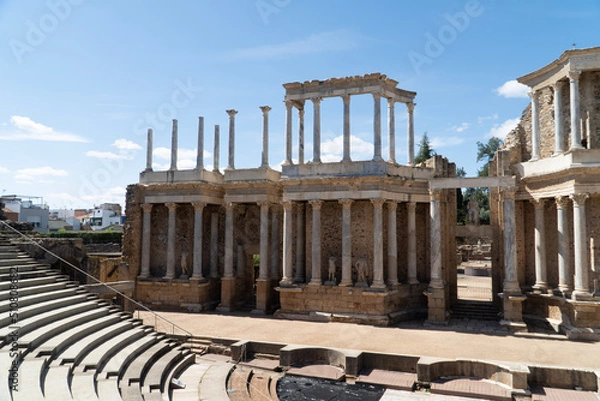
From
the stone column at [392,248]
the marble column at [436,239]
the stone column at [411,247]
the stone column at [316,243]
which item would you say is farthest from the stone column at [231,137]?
the marble column at [436,239]

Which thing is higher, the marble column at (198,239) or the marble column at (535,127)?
the marble column at (535,127)

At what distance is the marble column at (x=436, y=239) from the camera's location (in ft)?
67.9

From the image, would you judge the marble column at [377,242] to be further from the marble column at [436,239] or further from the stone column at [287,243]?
the stone column at [287,243]

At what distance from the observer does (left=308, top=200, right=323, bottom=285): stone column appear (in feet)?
72.5

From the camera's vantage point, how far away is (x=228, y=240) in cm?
2459

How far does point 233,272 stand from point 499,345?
1450 cm

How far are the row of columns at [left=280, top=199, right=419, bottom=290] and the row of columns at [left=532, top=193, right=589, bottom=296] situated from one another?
557cm

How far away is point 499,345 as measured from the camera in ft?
53.9

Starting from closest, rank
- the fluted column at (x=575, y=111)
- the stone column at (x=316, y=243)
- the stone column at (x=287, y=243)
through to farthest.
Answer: the fluted column at (x=575, y=111), the stone column at (x=316, y=243), the stone column at (x=287, y=243)

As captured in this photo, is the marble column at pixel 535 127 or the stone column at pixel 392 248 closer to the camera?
the marble column at pixel 535 127

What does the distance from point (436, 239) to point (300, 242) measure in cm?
704

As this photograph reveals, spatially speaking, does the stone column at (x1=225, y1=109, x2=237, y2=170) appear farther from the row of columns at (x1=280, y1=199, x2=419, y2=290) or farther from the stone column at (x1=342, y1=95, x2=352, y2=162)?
the stone column at (x1=342, y1=95, x2=352, y2=162)

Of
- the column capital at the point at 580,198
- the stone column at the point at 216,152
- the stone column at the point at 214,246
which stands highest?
the stone column at the point at 216,152

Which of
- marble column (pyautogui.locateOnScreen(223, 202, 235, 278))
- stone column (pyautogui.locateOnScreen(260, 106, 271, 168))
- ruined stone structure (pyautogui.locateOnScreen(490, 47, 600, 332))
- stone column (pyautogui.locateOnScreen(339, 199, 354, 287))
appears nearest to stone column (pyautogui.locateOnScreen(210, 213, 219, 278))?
marble column (pyautogui.locateOnScreen(223, 202, 235, 278))
